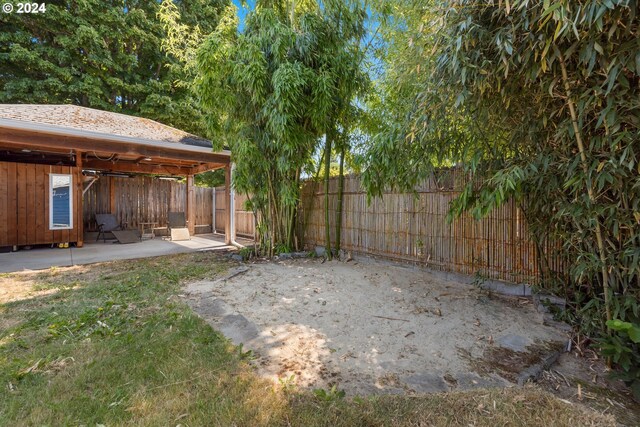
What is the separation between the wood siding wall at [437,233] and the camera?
9.88ft

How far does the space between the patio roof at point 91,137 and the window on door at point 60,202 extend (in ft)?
2.04

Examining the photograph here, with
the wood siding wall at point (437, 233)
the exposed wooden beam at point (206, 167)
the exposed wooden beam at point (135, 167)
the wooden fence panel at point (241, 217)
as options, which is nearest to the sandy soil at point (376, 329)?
the wood siding wall at point (437, 233)

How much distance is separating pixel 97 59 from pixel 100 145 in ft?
18.6

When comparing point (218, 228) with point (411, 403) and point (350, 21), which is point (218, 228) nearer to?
point (350, 21)

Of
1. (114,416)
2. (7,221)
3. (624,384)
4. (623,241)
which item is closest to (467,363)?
(624,384)

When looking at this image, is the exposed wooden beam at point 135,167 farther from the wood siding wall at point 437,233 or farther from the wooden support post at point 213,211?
the wood siding wall at point 437,233

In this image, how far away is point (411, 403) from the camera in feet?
4.95

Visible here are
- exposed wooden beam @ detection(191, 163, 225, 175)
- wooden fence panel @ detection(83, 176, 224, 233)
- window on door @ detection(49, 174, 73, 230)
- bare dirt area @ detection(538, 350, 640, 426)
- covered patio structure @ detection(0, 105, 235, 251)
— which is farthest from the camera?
wooden fence panel @ detection(83, 176, 224, 233)

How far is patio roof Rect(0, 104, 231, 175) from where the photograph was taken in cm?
464

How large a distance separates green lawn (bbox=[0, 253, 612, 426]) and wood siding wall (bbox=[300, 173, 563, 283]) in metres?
1.74

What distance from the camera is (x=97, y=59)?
889cm

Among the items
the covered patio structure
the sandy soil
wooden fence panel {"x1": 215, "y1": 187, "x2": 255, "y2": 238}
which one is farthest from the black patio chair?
the sandy soil

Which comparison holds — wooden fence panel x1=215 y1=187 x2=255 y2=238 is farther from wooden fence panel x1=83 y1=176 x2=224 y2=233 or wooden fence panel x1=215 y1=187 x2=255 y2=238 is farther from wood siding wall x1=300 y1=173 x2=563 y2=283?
wood siding wall x1=300 y1=173 x2=563 y2=283

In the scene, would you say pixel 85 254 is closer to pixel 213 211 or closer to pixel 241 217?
pixel 241 217
